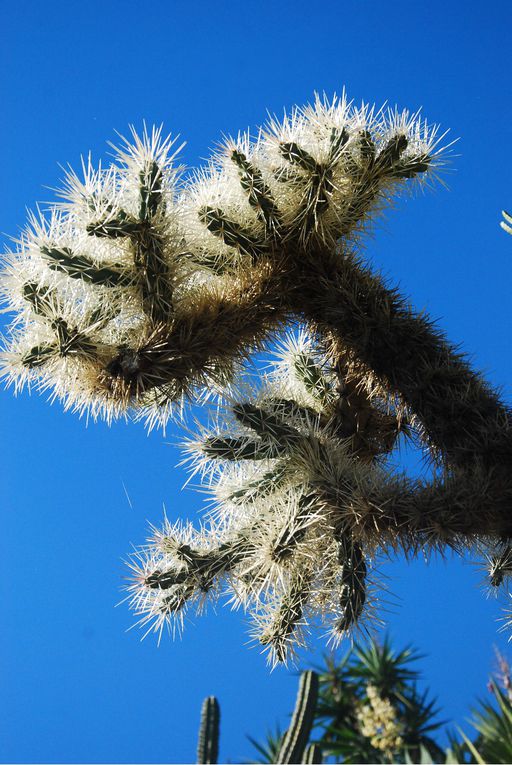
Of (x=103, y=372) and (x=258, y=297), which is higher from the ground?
(x=258, y=297)

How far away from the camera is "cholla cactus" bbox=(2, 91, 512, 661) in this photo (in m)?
3.40

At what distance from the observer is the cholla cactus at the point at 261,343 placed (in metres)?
3.40

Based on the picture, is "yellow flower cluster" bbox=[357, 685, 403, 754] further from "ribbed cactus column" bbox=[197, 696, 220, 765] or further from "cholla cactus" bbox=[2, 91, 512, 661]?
"ribbed cactus column" bbox=[197, 696, 220, 765]

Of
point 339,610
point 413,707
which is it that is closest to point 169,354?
point 339,610

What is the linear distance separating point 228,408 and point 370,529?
0.82 metres

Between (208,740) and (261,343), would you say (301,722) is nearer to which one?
(208,740)

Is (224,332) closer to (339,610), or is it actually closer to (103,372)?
(103,372)

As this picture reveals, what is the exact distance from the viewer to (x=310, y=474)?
139 inches

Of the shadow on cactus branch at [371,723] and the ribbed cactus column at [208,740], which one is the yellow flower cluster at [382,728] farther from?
the ribbed cactus column at [208,740]

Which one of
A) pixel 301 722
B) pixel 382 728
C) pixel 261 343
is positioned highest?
pixel 261 343

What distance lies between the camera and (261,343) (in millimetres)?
3883

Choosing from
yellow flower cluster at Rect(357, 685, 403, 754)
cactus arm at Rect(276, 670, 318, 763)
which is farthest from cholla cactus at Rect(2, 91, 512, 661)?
yellow flower cluster at Rect(357, 685, 403, 754)

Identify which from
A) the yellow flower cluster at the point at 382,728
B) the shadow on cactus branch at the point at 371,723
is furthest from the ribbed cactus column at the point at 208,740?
the yellow flower cluster at the point at 382,728

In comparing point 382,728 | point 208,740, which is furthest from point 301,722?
point 382,728
